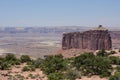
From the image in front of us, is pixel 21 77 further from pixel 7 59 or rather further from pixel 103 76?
pixel 7 59

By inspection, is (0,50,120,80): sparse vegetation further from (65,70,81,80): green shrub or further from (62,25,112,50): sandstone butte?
(62,25,112,50): sandstone butte

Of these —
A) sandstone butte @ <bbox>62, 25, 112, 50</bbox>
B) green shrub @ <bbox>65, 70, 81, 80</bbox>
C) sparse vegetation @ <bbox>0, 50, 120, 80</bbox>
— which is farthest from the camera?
sandstone butte @ <bbox>62, 25, 112, 50</bbox>

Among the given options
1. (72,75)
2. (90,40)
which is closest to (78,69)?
(72,75)

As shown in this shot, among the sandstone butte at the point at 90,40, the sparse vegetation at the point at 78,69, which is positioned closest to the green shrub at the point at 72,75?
the sparse vegetation at the point at 78,69

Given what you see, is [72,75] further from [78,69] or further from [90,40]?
[90,40]

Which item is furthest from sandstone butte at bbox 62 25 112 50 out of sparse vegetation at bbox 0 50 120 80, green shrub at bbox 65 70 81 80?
green shrub at bbox 65 70 81 80

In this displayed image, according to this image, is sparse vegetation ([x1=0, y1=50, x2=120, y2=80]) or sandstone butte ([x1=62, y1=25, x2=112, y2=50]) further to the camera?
sandstone butte ([x1=62, y1=25, x2=112, y2=50])

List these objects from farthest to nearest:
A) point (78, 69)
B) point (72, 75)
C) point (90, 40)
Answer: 1. point (90, 40)
2. point (78, 69)
3. point (72, 75)

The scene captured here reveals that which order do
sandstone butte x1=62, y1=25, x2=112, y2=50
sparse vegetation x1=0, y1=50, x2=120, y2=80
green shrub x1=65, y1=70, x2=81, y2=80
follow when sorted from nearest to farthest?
green shrub x1=65, y1=70, x2=81, y2=80 < sparse vegetation x1=0, y1=50, x2=120, y2=80 < sandstone butte x1=62, y1=25, x2=112, y2=50
